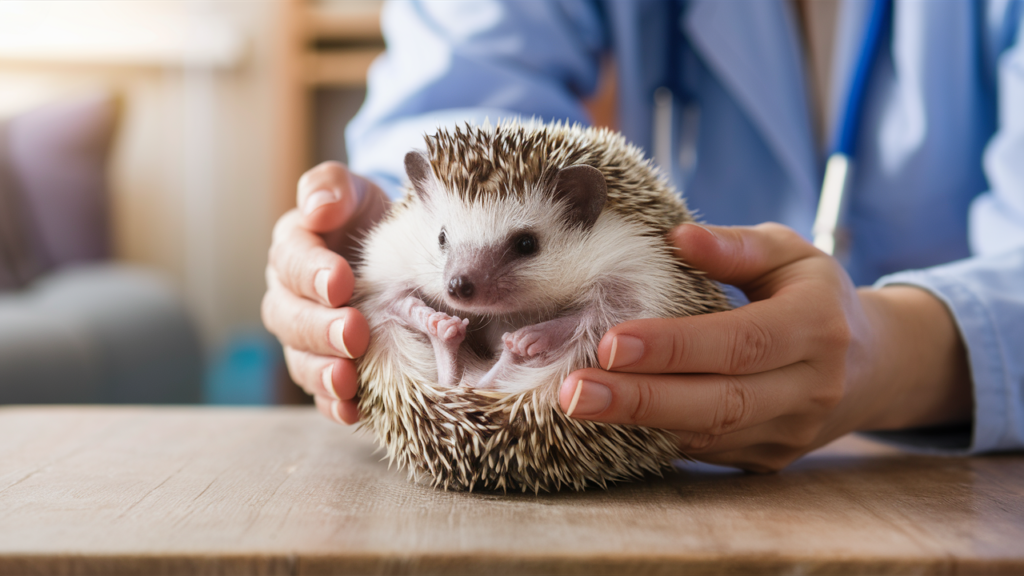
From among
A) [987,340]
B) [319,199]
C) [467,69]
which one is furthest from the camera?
[467,69]

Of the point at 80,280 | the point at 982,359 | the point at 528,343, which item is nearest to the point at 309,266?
the point at 528,343

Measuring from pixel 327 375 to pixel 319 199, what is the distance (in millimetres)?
356

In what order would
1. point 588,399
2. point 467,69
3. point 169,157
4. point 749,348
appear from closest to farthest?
point 588,399 → point 749,348 → point 467,69 → point 169,157

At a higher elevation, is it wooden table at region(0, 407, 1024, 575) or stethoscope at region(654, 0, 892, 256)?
stethoscope at region(654, 0, 892, 256)

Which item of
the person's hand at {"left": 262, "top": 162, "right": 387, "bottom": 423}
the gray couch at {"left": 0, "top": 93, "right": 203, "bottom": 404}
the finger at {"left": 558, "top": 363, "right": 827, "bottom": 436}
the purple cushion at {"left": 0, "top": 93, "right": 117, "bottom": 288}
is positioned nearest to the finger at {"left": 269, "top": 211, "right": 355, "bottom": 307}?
the person's hand at {"left": 262, "top": 162, "right": 387, "bottom": 423}

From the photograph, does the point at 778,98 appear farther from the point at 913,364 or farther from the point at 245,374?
the point at 245,374

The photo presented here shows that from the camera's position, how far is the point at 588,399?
0.95 metres

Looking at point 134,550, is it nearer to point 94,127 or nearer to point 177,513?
point 177,513

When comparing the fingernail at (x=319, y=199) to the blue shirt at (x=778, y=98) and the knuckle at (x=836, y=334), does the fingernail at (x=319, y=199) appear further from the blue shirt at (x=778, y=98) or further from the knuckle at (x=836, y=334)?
the knuckle at (x=836, y=334)

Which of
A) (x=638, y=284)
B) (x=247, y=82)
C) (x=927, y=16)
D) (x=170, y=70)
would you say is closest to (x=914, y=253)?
(x=927, y=16)

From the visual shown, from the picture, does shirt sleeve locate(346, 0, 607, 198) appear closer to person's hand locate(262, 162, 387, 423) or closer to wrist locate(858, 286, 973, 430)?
person's hand locate(262, 162, 387, 423)

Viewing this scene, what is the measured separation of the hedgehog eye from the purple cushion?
3599 millimetres

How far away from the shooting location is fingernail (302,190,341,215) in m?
1.36

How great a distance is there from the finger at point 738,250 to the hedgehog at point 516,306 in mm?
25
